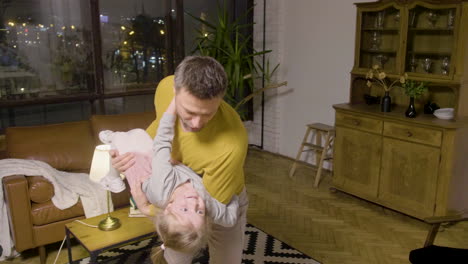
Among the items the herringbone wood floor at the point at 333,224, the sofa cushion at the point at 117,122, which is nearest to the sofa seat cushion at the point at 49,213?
the sofa cushion at the point at 117,122

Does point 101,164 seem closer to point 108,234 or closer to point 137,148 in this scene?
point 108,234

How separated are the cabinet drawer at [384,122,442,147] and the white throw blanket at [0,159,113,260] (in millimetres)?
2453

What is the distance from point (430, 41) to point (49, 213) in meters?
3.53

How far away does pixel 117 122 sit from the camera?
12.5 feet

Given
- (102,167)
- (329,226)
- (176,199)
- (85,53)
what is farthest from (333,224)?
(85,53)

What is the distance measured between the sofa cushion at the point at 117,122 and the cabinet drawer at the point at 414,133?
7.34 ft

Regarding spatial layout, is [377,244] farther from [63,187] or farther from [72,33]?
[72,33]

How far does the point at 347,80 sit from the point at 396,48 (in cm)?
66

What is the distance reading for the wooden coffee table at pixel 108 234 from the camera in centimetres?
238

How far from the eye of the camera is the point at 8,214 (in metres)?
2.90

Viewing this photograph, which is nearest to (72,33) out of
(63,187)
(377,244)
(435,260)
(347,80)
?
(63,187)

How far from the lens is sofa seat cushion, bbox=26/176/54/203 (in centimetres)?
291

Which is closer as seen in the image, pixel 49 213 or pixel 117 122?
pixel 49 213

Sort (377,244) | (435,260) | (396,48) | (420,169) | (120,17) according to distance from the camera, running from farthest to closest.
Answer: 1. (120,17)
2. (396,48)
3. (420,169)
4. (377,244)
5. (435,260)
